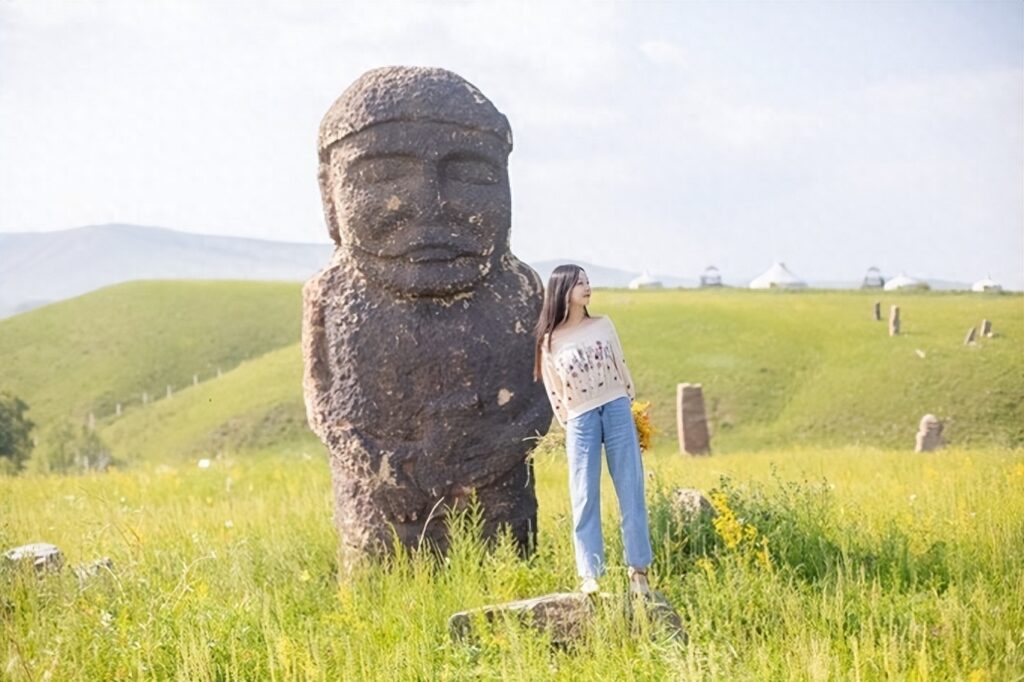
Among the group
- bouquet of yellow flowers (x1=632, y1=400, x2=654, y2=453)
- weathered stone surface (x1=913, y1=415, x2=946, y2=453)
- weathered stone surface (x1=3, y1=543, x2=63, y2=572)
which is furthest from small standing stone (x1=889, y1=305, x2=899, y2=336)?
weathered stone surface (x1=3, y1=543, x2=63, y2=572)

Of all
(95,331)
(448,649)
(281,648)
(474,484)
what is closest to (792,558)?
(474,484)

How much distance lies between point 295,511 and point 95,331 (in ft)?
158

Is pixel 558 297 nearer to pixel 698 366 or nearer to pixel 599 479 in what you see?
pixel 599 479

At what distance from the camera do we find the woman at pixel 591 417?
562 cm

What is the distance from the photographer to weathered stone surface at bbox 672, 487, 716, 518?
6.85 meters

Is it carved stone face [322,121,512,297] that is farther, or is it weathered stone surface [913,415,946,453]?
weathered stone surface [913,415,946,453]

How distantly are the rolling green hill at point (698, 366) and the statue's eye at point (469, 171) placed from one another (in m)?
17.0

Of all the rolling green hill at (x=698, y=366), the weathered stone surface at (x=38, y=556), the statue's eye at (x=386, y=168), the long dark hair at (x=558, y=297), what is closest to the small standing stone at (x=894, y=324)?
the rolling green hill at (x=698, y=366)

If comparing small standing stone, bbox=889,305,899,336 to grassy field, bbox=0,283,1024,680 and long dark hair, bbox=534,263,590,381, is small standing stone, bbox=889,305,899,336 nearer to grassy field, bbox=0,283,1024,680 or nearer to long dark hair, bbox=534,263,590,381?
grassy field, bbox=0,283,1024,680

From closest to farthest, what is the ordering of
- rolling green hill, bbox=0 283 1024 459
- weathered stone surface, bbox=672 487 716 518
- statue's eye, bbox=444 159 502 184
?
statue's eye, bbox=444 159 502 184, weathered stone surface, bbox=672 487 716 518, rolling green hill, bbox=0 283 1024 459

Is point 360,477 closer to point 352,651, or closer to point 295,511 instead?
point 352,651

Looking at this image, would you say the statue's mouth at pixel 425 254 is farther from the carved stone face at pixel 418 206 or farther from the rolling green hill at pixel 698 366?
the rolling green hill at pixel 698 366

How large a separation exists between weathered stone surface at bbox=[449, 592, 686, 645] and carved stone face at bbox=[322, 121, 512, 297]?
91.2 inches

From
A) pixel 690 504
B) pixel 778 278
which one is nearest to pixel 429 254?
pixel 690 504
